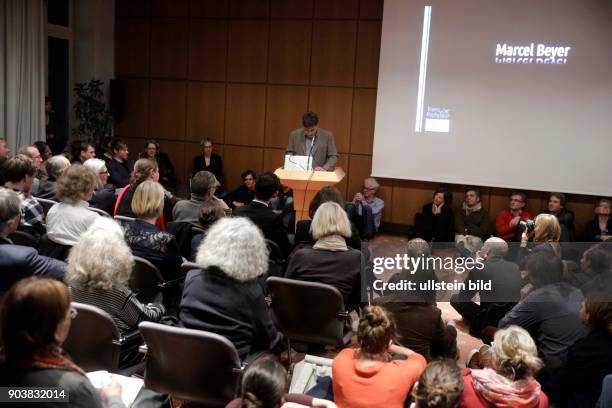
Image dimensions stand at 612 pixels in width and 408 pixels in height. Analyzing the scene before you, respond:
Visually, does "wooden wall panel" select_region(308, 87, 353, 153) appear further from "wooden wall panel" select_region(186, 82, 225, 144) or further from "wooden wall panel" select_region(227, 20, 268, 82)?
"wooden wall panel" select_region(186, 82, 225, 144)

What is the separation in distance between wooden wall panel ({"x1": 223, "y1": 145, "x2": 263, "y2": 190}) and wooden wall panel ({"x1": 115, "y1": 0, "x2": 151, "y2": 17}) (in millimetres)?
2503

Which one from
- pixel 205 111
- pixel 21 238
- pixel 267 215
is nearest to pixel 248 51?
pixel 205 111

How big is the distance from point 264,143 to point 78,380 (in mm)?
7298

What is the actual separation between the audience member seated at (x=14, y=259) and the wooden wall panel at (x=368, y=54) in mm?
5853

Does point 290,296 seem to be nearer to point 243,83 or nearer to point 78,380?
point 78,380

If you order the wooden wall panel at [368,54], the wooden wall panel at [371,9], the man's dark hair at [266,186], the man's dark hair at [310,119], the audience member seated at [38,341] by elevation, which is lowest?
the audience member seated at [38,341]

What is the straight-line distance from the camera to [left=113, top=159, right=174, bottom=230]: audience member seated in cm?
452

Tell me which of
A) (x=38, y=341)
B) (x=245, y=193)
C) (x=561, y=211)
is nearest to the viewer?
(x=38, y=341)

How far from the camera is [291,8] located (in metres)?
8.45

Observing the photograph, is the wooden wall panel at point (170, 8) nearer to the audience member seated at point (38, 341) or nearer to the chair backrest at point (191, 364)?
the chair backrest at point (191, 364)

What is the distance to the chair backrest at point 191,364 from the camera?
7.78 ft

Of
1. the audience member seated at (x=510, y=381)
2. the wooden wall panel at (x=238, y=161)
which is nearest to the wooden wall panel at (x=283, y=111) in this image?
the wooden wall panel at (x=238, y=161)

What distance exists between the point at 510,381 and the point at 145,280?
2.05 m

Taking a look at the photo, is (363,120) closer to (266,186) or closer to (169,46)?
(169,46)
